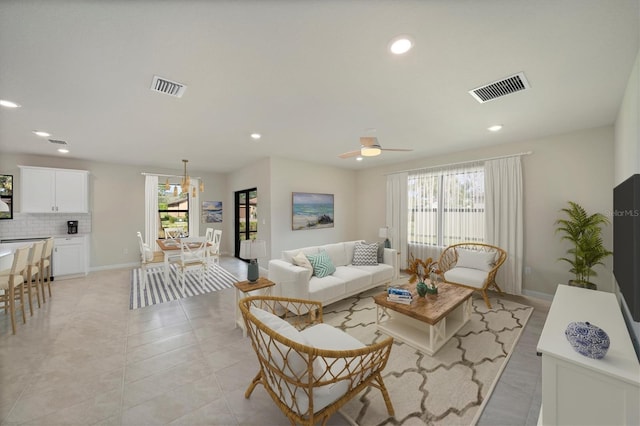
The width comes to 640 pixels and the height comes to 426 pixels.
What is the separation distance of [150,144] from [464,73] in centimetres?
474

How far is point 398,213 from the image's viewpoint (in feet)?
18.3

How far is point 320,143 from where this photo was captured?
408cm

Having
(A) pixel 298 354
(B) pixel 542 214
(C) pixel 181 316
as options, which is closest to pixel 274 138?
(C) pixel 181 316

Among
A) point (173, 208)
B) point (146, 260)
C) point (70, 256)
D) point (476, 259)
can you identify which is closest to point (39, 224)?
point (70, 256)

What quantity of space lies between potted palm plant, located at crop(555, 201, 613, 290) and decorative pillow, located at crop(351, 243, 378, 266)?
2.60 m

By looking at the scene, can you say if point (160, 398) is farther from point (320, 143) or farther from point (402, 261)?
point (402, 261)

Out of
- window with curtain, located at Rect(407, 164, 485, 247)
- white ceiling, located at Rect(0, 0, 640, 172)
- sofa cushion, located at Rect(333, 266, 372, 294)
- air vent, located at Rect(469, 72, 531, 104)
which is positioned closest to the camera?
white ceiling, located at Rect(0, 0, 640, 172)

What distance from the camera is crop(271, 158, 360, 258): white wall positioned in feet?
16.7

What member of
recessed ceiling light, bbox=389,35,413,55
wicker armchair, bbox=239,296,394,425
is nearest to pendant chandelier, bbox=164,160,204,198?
wicker armchair, bbox=239,296,394,425

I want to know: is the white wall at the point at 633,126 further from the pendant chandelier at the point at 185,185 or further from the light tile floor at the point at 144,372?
the pendant chandelier at the point at 185,185

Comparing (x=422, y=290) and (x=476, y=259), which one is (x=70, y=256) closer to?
(x=422, y=290)

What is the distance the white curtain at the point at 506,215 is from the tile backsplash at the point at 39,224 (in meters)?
8.58

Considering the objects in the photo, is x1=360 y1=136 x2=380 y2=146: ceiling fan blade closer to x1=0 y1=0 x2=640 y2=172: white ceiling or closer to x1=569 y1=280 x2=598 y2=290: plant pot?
x1=0 y1=0 x2=640 y2=172: white ceiling

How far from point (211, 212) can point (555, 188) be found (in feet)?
25.7
